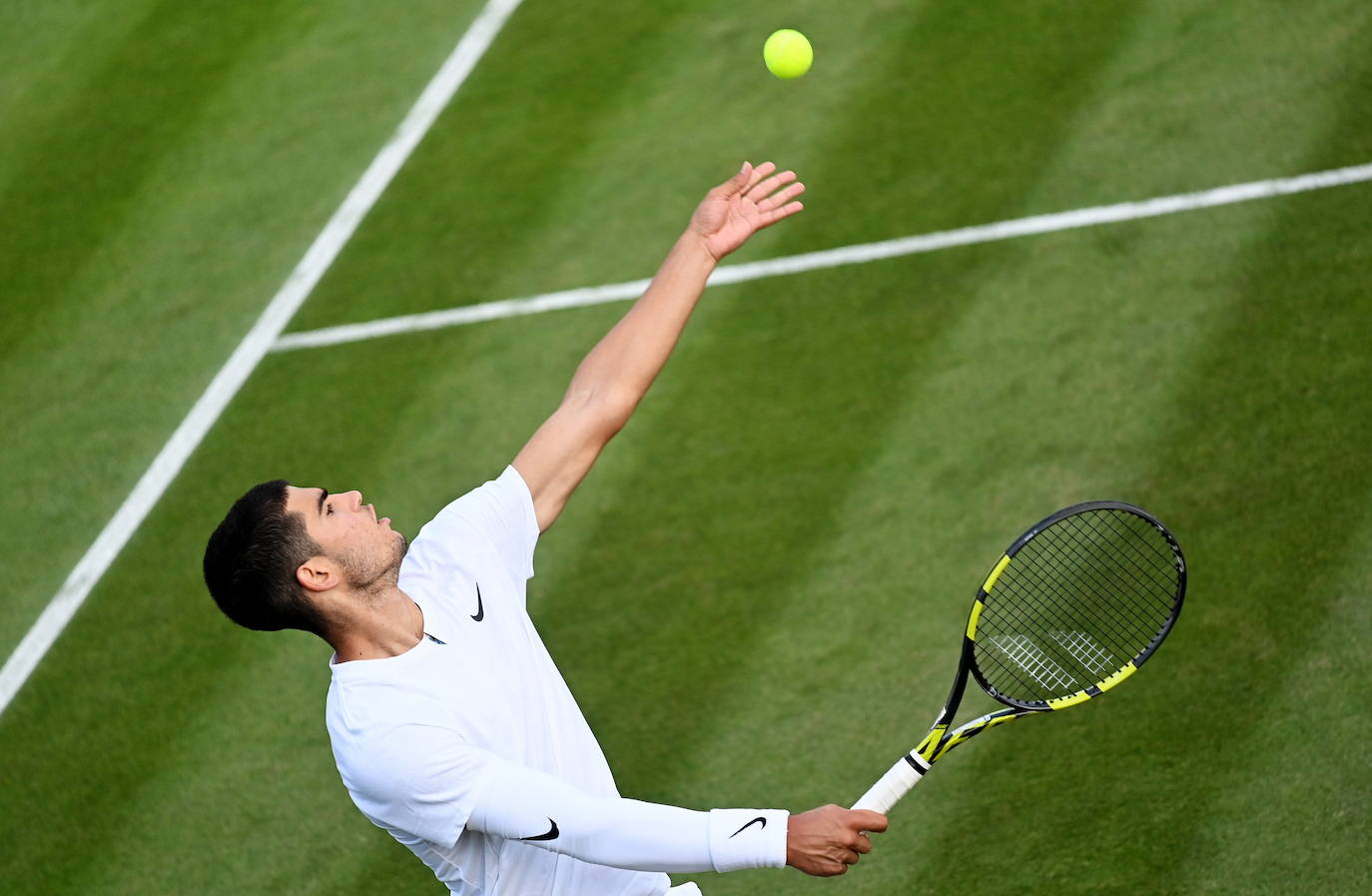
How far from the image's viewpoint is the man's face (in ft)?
13.8

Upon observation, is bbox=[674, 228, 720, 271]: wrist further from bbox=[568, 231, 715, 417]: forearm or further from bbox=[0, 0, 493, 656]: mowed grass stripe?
bbox=[0, 0, 493, 656]: mowed grass stripe

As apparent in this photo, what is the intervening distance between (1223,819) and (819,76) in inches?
191

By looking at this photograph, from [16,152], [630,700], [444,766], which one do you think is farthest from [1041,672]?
[16,152]

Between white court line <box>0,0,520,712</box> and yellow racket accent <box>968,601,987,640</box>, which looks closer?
yellow racket accent <box>968,601,987,640</box>

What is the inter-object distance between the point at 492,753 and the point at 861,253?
4369mm

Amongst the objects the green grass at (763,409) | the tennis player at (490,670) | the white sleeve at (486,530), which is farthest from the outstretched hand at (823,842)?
the green grass at (763,409)

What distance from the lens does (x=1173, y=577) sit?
234 inches

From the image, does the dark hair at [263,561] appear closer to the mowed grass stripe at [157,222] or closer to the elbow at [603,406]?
the elbow at [603,406]

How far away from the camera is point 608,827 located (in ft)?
12.8

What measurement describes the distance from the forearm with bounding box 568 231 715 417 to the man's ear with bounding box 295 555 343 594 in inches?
41.1

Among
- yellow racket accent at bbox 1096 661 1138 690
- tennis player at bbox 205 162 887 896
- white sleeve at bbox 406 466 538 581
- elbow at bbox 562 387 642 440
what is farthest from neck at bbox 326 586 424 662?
yellow racket accent at bbox 1096 661 1138 690

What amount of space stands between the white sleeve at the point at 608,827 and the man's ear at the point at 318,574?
661 millimetres

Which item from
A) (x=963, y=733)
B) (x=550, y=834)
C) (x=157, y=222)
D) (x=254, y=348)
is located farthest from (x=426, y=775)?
(x=157, y=222)

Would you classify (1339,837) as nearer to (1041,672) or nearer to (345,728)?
(1041,672)
